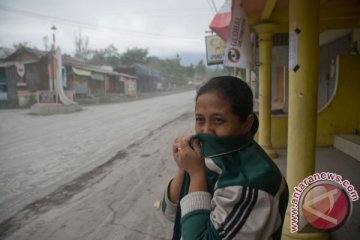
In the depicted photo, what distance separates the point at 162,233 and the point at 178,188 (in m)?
2.69

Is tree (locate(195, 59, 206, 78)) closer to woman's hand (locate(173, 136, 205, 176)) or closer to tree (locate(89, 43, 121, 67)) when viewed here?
tree (locate(89, 43, 121, 67))

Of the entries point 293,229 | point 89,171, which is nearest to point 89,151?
point 89,171

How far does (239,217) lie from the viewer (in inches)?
39.1

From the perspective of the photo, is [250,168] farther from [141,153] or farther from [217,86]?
[141,153]

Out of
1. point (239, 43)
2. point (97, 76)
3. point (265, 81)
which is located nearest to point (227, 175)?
point (239, 43)

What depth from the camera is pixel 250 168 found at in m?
1.04

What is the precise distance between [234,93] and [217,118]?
11 centimetres

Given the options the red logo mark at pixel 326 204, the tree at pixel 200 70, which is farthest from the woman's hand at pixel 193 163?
the tree at pixel 200 70

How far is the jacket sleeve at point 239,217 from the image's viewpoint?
988 mm

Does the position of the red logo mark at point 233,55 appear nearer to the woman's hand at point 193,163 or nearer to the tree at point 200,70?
the woman's hand at point 193,163

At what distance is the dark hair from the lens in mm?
1152

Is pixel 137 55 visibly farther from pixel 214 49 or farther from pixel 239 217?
pixel 239 217

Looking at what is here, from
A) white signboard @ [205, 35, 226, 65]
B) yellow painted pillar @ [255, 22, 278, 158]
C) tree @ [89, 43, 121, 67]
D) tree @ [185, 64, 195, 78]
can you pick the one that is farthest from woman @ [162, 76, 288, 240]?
tree @ [185, 64, 195, 78]

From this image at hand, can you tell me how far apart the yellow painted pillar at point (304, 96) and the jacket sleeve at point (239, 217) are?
6.91 ft
